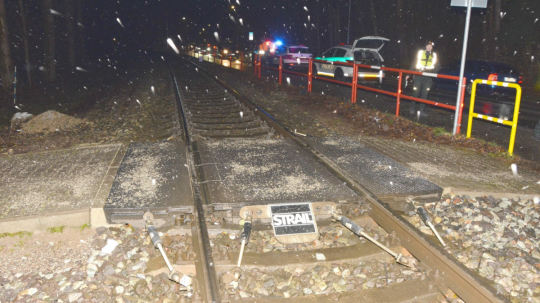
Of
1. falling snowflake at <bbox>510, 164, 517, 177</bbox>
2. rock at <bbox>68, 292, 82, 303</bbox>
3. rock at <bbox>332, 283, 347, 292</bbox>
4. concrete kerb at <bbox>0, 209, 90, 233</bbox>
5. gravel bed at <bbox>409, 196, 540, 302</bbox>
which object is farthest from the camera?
falling snowflake at <bbox>510, 164, 517, 177</bbox>

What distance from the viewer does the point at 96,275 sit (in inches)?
133

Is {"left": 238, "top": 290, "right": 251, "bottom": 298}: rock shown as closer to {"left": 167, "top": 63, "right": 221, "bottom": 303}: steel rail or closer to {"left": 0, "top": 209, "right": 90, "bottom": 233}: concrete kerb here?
{"left": 167, "top": 63, "right": 221, "bottom": 303}: steel rail

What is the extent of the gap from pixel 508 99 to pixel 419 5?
20626mm

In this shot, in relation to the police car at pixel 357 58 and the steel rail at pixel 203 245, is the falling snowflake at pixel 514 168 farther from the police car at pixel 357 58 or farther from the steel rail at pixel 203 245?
the police car at pixel 357 58

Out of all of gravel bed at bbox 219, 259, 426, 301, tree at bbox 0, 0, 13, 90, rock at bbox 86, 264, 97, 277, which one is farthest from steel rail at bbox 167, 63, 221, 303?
tree at bbox 0, 0, 13, 90

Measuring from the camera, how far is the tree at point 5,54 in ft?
46.8

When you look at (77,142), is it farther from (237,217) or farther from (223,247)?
(223,247)

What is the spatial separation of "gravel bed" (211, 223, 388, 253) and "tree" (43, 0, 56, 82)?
18466mm

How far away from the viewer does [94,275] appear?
11.1ft

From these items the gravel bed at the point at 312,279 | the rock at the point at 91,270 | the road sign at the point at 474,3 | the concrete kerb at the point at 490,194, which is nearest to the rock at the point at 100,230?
the rock at the point at 91,270

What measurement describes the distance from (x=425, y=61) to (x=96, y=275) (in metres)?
9.21

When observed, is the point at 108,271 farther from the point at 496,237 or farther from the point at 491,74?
the point at 491,74

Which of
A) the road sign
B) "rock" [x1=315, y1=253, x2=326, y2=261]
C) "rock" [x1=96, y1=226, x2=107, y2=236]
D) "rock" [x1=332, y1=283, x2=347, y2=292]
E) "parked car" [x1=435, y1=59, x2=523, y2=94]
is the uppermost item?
the road sign

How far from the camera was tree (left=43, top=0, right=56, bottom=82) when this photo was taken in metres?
18.4
